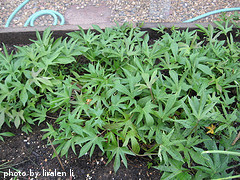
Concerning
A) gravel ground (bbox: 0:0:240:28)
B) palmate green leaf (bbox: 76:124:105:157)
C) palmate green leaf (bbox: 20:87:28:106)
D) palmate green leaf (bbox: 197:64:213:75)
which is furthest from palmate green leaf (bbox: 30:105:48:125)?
gravel ground (bbox: 0:0:240:28)

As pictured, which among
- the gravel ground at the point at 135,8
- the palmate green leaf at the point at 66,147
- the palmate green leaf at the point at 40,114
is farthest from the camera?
the gravel ground at the point at 135,8

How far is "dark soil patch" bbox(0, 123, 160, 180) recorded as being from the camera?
164 cm

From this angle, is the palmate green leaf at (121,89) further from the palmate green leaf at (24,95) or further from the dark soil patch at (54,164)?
the palmate green leaf at (24,95)

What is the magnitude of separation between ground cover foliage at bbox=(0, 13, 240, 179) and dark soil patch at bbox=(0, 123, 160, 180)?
0.08 metres

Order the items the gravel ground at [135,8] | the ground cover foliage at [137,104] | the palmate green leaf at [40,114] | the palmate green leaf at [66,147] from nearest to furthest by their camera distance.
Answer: the ground cover foliage at [137,104]
the palmate green leaf at [66,147]
the palmate green leaf at [40,114]
the gravel ground at [135,8]

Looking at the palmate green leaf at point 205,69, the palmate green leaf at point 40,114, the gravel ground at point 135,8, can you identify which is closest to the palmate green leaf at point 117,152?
the palmate green leaf at point 40,114

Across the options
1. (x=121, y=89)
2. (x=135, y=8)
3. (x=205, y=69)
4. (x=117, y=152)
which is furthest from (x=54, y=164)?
(x=135, y=8)

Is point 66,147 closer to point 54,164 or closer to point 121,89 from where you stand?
point 54,164

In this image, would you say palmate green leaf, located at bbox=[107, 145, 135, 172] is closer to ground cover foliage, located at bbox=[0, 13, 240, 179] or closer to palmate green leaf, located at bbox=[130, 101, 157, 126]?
ground cover foliage, located at bbox=[0, 13, 240, 179]

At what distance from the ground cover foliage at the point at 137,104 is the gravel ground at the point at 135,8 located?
94 centimetres

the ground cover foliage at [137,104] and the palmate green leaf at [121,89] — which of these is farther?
the palmate green leaf at [121,89]

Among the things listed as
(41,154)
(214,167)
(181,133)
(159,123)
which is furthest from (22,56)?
(214,167)

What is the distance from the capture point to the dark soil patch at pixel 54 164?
1643 millimetres

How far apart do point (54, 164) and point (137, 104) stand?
82 centimetres
